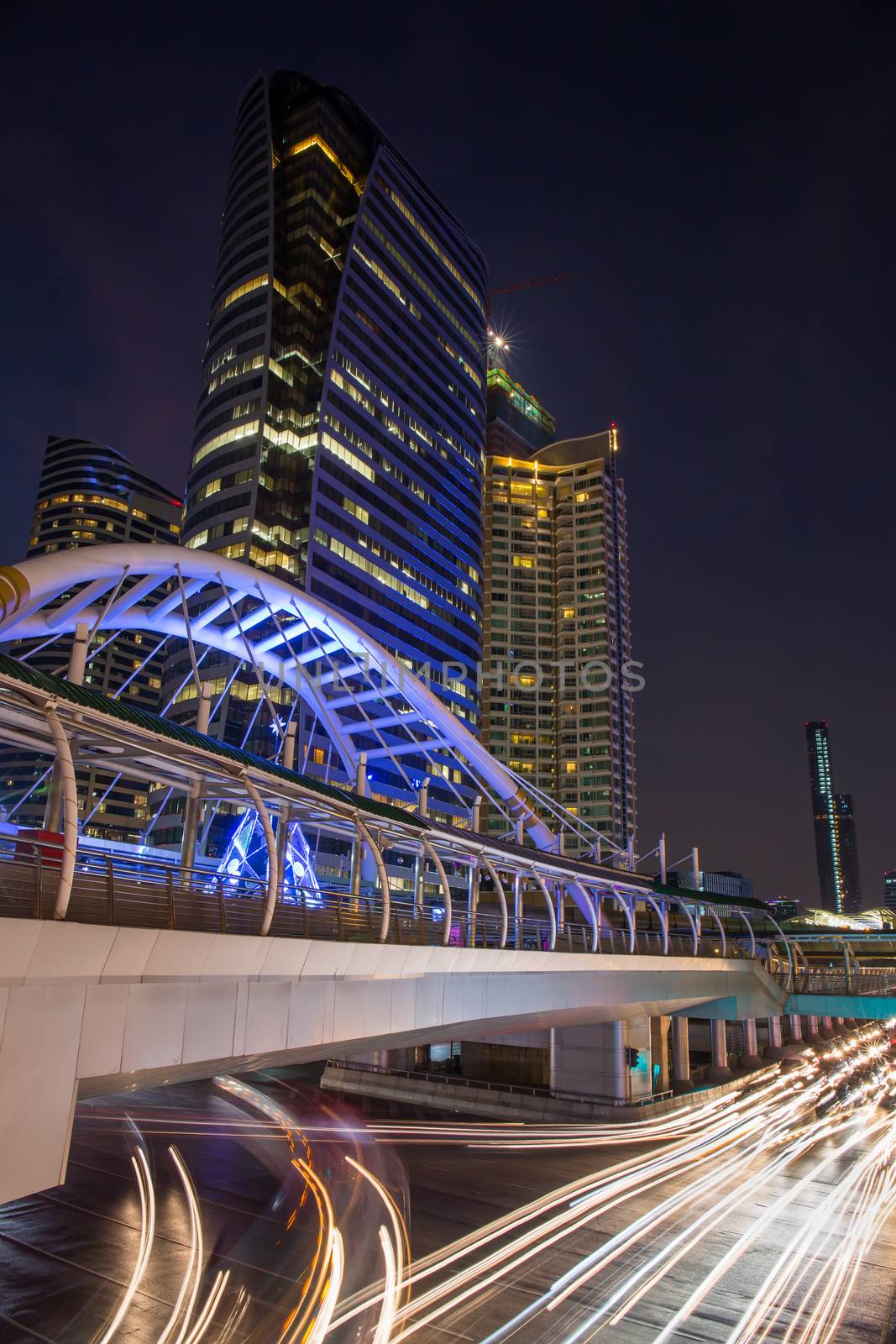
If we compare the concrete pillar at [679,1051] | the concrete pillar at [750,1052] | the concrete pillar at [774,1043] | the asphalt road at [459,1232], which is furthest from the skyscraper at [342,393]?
the asphalt road at [459,1232]

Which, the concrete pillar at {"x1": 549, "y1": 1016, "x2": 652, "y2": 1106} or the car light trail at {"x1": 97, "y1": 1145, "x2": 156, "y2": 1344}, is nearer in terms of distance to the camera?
the car light trail at {"x1": 97, "y1": 1145, "x2": 156, "y2": 1344}

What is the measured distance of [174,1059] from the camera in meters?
14.5

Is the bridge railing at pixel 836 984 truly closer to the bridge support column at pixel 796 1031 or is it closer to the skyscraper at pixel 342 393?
the bridge support column at pixel 796 1031

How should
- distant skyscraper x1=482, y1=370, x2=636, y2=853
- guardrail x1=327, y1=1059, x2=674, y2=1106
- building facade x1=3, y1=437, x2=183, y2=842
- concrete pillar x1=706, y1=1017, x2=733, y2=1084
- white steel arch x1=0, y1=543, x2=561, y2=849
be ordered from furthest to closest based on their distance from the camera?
building facade x1=3, y1=437, x2=183, y2=842 → distant skyscraper x1=482, y1=370, x2=636, y2=853 → concrete pillar x1=706, y1=1017, x2=733, y2=1084 → guardrail x1=327, y1=1059, x2=674, y2=1106 → white steel arch x1=0, y1=543, x2=561, y2=849

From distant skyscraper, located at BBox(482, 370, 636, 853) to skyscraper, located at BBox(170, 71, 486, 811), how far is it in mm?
25969

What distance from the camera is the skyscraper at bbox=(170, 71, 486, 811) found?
10606cm

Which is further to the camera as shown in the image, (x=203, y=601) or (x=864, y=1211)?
(x=203, y=601)

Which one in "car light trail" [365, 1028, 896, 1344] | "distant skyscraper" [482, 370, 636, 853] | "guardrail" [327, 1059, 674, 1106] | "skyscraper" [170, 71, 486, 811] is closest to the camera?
"car light trail" [365, 1028, 896, 1344]

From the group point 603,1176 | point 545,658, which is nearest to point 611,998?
point 603,1176

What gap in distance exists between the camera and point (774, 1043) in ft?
224

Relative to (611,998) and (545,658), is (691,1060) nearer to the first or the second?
(611,998)

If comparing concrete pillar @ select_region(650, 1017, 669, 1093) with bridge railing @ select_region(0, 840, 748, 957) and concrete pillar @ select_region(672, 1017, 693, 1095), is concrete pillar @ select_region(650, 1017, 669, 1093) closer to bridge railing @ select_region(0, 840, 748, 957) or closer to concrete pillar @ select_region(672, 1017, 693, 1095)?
concrete pillar @ select_region(672, 1017, 693, 1095)

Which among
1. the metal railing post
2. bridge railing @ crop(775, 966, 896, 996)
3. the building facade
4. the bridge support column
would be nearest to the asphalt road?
the metal railing post

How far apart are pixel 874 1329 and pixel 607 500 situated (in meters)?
165
